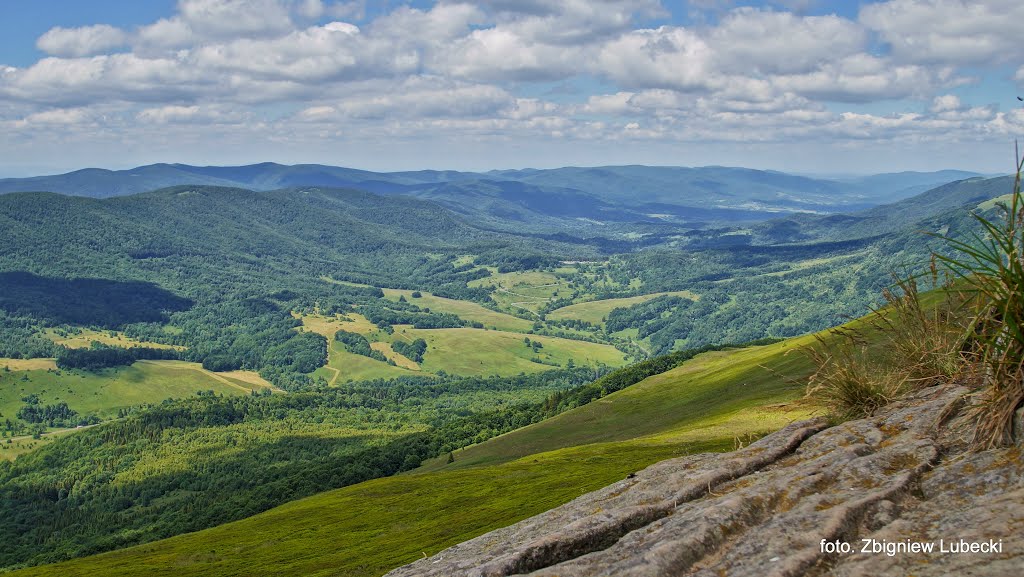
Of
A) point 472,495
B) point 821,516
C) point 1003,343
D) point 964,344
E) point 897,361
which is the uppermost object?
point 1003,343

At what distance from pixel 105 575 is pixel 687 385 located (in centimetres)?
10128

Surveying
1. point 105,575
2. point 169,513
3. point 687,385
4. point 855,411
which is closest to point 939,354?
point 855,411

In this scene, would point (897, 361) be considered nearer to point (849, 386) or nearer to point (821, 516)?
point (849, 386)

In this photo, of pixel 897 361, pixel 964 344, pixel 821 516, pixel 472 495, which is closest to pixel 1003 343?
pixel 964 344

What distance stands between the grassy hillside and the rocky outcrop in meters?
4.73

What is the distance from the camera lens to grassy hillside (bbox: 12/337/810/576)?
55688 mm

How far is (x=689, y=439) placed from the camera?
7244 centimetres

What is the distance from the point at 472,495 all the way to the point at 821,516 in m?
61.1

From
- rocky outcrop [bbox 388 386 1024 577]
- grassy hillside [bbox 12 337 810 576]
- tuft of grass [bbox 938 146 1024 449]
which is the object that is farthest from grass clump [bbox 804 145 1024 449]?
grassy hillside [bbox 12 337 810 576]

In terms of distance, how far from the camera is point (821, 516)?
13914mm

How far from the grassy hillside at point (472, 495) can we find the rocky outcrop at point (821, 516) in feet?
15.5

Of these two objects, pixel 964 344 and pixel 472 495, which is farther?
pixel 472 495

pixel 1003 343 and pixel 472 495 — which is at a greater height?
pixel 1003 343

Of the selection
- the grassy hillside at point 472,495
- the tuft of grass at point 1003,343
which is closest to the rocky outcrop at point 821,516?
the tuft of grass at point 1003,343
